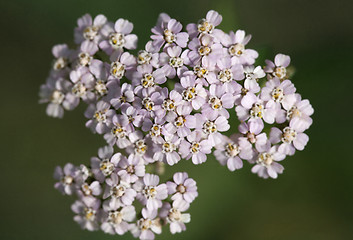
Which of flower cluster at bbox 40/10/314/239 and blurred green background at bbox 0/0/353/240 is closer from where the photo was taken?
flower cluster at bbox 40/10/314/239

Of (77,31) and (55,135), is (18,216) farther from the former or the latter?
(77,31)

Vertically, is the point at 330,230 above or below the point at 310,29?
below

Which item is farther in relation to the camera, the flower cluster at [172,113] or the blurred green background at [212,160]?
the blurred green background at [212,160]

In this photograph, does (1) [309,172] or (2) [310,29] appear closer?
(1) [309,172]

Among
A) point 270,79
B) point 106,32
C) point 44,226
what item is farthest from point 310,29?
point 44,226
